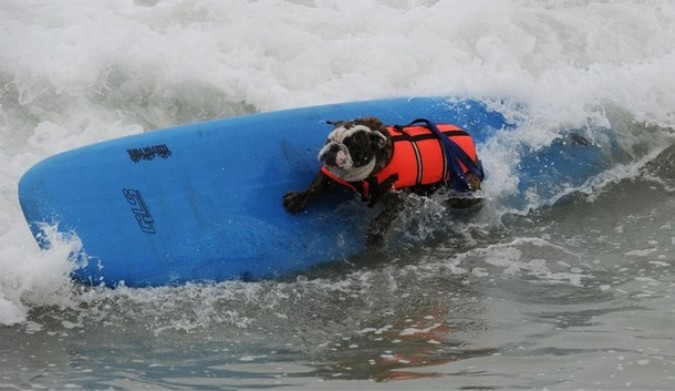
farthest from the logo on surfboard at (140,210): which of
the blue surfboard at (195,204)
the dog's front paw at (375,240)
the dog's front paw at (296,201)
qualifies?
the dog's front paw at (375,240)

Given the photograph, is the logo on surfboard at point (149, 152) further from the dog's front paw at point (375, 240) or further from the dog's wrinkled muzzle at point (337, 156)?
the dog's front paw at point (375, 240)

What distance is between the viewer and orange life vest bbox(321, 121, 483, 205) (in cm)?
436

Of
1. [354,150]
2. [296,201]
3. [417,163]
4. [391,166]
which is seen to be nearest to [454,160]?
[417,163]

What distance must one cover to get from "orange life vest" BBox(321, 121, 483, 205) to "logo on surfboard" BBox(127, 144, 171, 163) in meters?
0.74

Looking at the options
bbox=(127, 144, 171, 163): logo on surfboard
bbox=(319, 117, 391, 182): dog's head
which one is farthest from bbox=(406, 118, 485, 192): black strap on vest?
bbox=(127, 144, 171, 163): logo on surfboard

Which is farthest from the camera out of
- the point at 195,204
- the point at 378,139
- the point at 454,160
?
the point at 454,160

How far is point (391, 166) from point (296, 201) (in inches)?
18.8

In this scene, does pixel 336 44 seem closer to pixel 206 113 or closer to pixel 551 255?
pixel 206 113

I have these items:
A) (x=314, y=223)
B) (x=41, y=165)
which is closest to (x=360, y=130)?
(x=314, y=223)

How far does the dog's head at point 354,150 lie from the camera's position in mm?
4113

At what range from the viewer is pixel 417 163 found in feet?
14.6

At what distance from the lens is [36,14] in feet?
23.8

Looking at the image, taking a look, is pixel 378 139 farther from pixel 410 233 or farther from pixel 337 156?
pixel 410 233

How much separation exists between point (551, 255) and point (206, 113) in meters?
2.88
